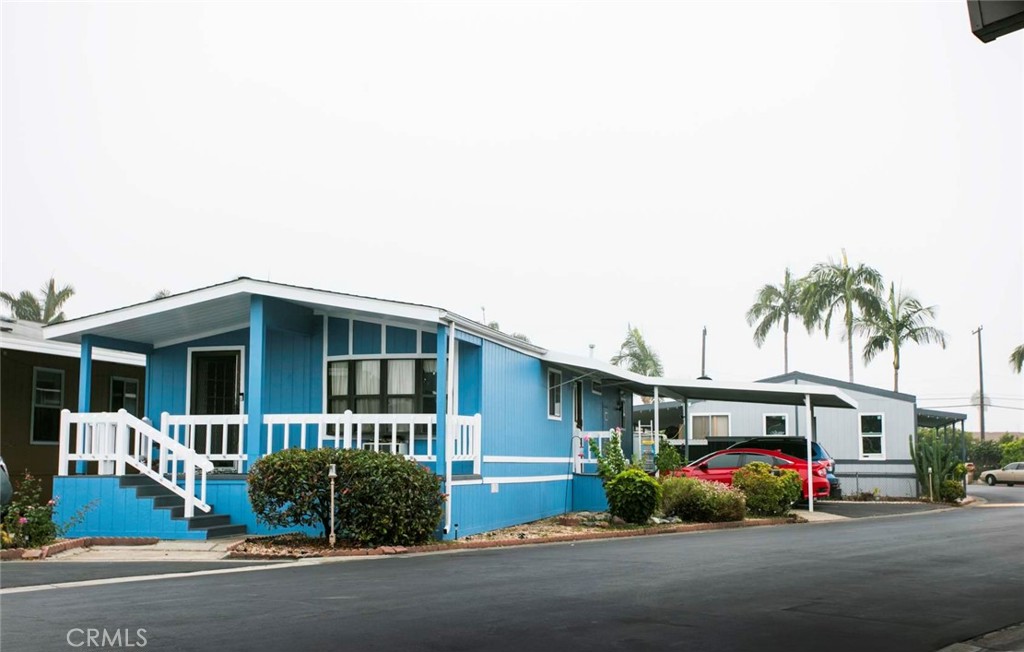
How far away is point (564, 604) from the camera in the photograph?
353 inches

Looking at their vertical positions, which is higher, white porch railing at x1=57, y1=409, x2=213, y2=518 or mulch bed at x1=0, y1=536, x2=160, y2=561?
white porch railing at x1=57, y1=409, x2=213, y2=518

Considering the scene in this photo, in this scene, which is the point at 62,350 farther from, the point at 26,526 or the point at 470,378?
the point at 470,378

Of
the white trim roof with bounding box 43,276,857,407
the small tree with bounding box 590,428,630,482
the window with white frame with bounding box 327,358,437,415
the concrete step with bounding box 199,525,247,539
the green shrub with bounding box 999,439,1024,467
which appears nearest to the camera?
the concrete step with bounding box 199,525,247,539

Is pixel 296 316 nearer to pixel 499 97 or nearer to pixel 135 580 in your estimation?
pixel 135 580

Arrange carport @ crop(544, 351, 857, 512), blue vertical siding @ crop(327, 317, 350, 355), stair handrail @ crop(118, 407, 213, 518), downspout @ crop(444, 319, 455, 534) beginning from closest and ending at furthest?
downspout @ crop(444, 319, 455, 534) < stair handrail @ crop(118, 407, 213, 518) < blue vertical siding @ crop(327, 317, 350, 355) < carport @ crop(544, 351, 857, 512)

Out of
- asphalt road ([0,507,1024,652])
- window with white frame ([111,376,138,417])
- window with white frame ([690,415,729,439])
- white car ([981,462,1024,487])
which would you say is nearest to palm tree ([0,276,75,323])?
window with white frame ([111,376,138,417])

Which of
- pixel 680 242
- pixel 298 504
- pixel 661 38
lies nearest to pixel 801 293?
pixel 680 242

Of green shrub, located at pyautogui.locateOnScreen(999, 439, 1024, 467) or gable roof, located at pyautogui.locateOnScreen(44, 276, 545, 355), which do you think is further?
green shrub, located at pyautogui.locateOnScreen(999, 439, 1024, 467)

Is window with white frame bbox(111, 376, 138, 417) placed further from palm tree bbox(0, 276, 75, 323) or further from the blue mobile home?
palm tree bbox(0, 276, 75, 323)

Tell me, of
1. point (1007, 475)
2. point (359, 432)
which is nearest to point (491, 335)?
point (359, 432)

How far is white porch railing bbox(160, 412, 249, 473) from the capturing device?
54.5 ft

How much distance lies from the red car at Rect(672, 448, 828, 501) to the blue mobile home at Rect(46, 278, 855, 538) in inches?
186

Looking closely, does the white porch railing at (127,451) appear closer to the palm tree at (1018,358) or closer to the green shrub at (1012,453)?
the palm tree at (1018,358)

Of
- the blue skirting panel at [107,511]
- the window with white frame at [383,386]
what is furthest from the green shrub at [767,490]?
the blue skirting panel at [107,511]
